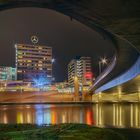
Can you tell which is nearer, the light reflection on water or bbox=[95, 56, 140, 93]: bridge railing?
bbox=[95, 56, 140, 93]: bridge railing

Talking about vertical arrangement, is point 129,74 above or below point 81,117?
above

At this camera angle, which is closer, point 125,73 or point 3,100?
point 125,73

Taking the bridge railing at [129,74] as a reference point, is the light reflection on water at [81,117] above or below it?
below

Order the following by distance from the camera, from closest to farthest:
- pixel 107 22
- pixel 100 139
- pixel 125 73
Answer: pixel 107 22 < pixel 100 139 < pixel 125 73

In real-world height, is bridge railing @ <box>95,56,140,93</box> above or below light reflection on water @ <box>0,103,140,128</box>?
above

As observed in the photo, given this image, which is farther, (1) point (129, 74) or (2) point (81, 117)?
(2) point (81, 117)

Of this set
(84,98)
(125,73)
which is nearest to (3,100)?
(84,98)

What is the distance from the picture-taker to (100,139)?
706 inches

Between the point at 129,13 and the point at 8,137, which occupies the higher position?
the point at 129,13

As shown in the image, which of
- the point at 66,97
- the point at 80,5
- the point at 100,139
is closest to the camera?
the point at 80,5

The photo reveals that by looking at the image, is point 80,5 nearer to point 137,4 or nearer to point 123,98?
point 137,4

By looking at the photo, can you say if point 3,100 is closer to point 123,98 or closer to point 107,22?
point 123,98

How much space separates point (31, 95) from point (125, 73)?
108 metres

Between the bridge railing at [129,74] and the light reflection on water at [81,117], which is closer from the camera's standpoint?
the bridge railing at [129,74]
